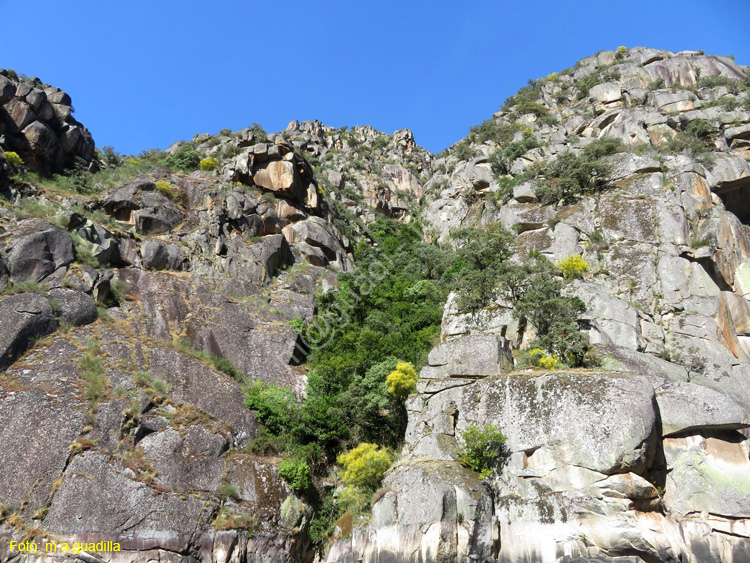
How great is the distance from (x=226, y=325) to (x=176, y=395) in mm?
6567

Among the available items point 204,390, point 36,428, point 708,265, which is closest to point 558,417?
point 204,390

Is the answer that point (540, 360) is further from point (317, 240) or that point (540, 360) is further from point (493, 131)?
point (493, 131)

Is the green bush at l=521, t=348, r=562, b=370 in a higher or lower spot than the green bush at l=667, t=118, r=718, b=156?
lower

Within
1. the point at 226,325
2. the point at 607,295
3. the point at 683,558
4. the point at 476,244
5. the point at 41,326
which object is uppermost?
the point at 476,244

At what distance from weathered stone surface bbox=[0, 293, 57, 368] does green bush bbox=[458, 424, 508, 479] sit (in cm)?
1960

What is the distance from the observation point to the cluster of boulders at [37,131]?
3162 cm

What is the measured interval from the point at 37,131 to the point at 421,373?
3320cm

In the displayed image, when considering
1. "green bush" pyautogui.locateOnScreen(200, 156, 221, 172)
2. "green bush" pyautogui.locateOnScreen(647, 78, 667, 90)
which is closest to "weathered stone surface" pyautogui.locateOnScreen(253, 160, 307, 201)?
"green bush" pyautogui.locateOnScreen(200, 156, 221, 172)

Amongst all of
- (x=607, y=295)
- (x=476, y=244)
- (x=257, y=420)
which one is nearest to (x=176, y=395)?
(x=257, y=420)

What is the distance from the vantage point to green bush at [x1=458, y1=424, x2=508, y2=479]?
17.3m

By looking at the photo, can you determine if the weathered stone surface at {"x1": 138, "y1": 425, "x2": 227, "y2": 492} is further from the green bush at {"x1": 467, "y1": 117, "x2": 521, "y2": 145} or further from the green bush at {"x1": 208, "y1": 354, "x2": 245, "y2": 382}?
the green bush at {"x1": 467, "y1": 117, "x2": 521, "y2": 145}

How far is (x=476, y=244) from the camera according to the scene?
1089 inches

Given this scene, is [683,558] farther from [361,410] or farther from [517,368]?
[361,410]

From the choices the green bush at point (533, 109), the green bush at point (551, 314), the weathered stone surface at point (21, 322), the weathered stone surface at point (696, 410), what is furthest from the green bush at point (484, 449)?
the green bush at point (533, 109)
